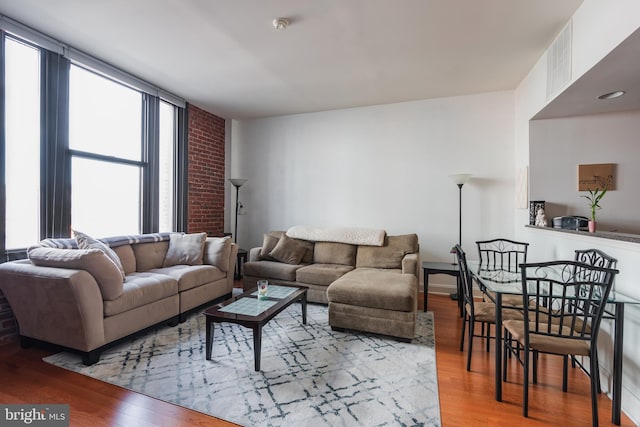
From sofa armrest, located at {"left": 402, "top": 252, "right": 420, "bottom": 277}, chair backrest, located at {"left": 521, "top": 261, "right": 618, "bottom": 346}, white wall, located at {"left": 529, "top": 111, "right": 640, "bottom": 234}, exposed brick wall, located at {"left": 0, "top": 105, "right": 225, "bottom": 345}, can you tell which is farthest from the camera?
exposed brick wall, located at {"left": 0, "top": 105, "right": 225, "bottom": 345}

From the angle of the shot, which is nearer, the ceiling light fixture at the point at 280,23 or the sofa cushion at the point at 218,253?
the ceiling light fixture at the point at 280,23

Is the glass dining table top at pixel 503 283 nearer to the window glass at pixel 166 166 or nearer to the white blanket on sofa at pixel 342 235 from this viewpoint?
the white blanket on sofa at pixel 342 235

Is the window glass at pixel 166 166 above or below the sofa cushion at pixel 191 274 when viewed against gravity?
above

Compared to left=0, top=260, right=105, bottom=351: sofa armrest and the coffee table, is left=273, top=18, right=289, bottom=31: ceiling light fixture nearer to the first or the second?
the coffee table

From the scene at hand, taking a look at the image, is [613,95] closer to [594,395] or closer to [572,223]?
[572,223]

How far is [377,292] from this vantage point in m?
2.69

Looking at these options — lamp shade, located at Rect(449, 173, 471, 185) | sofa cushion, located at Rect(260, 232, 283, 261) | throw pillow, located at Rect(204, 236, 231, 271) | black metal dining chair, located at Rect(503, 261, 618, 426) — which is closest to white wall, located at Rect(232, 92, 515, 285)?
lamp shade, located at Rect(449, 173, 471, 185)

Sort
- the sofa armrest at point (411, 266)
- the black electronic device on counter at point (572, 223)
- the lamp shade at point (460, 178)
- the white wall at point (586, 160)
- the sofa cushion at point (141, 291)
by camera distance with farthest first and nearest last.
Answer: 1. the lamp shade at point (460, 178)
2. the sofa armrest at point (411, 266)
3. the white wall at point (586, 160)
4. the black electronic device on counter at point (572, 223)
5. the sofa cushion at point (141, 291)

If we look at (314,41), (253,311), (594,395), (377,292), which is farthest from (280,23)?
(594,395)

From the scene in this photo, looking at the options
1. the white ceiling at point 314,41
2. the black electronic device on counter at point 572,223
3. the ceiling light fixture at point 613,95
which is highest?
the white ceiling at point 314,41

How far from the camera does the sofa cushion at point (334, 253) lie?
4.08 meters

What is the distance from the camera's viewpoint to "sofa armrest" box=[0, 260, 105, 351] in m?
2.14

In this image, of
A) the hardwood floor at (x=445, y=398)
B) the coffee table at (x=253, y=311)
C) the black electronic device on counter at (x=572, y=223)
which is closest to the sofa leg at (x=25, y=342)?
the hardwood floor at (x=445, y=398)

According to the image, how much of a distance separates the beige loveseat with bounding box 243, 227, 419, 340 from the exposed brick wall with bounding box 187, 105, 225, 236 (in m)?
1.20
